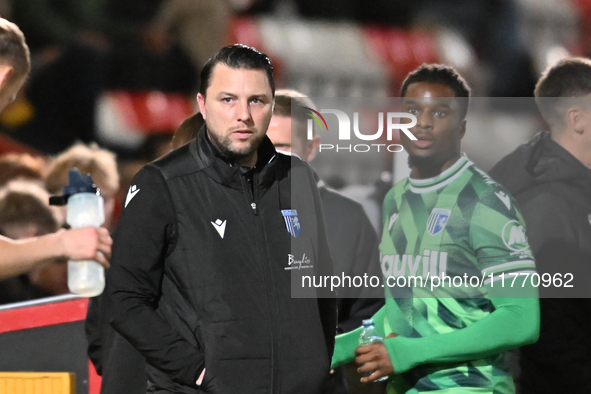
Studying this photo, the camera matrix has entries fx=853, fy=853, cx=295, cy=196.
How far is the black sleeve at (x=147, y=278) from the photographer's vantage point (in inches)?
96.6

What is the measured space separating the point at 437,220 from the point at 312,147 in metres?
0.59

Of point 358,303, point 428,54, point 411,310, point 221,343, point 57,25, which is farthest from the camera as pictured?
point 428,54

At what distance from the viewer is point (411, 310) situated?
298 cm

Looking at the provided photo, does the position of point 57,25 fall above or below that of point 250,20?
below

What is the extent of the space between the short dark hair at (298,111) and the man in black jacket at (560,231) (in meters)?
0.74

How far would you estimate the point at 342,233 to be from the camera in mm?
3273

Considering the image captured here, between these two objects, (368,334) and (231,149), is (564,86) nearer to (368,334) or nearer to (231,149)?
(368,334)

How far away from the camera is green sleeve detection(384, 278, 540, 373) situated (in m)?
2.76

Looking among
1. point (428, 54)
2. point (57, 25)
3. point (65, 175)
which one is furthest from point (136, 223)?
point (428, 54)

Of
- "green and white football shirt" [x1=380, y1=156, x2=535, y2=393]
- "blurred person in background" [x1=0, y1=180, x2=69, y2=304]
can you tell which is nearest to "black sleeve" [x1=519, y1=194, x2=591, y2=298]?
"green and white football shirt" [x1=380, y1=156, x2=535, y2=393]

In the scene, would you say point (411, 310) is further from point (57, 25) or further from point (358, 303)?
point (57, 25)

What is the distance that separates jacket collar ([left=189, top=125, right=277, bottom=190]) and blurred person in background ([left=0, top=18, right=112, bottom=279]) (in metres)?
0.47

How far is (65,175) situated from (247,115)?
2.24m

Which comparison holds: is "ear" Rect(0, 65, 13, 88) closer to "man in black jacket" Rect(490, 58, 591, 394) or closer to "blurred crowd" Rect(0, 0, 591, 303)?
"blurred crowd" Rect(0, 0, 591, 303)
